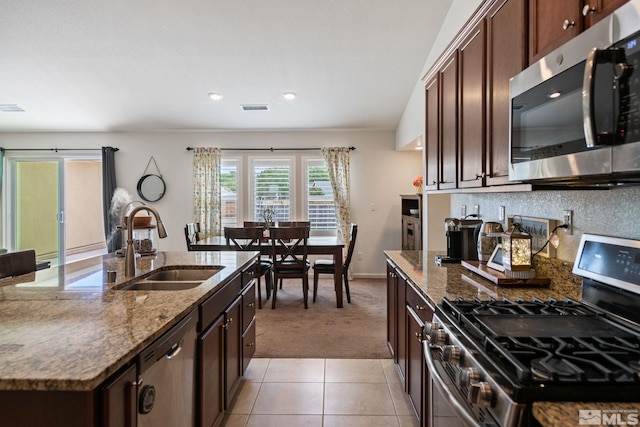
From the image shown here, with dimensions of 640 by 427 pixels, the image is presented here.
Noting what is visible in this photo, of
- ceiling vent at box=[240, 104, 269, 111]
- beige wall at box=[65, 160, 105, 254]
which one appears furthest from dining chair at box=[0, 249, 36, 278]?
beige wall at box=[65, 160, 105, 254]

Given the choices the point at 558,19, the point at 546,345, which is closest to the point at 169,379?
the point at 546,345

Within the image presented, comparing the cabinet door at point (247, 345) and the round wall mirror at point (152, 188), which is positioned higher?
the round wall mirror at point (152, 188)

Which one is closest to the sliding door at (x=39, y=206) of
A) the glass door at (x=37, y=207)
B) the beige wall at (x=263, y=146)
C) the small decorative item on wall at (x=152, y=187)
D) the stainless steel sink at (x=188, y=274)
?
the glass door at (x=37, y=207)

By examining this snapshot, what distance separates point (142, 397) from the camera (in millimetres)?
1060

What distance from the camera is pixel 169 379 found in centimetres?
126

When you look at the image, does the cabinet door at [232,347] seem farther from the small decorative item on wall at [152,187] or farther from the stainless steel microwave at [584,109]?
the small decorative item on wall at [152,187]

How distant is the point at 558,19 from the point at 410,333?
1589 millimetres

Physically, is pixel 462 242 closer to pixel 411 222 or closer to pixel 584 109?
pixel 584 109

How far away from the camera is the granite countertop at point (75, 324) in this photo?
85 centimetres

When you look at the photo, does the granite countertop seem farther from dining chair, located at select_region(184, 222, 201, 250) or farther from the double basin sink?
dining chair, located at select_region(184, 222, 201, 250)

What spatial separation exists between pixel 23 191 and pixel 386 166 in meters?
6.16

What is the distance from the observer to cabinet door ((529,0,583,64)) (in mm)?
1146

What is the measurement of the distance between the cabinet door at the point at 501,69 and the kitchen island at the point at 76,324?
58.9 inches

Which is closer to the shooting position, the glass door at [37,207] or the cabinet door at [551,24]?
the cabinet door at [551,24]
